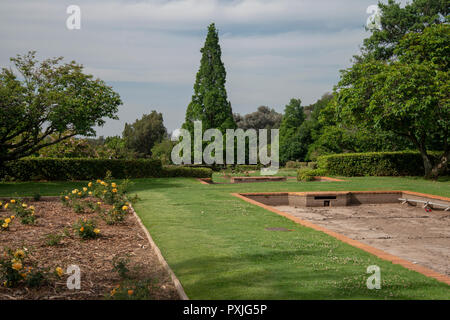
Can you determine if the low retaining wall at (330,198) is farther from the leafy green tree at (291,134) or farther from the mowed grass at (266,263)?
the leafy green tree at (291,134)

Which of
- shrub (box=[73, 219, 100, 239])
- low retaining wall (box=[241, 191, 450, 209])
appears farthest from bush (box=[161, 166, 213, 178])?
shrub (box=[73, 219, 100, 239])

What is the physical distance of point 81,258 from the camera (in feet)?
19.5

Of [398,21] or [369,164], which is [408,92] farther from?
[398,21]

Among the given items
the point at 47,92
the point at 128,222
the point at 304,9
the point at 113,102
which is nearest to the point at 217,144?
the point at 113,102

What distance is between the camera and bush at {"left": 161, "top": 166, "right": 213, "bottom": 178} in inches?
936

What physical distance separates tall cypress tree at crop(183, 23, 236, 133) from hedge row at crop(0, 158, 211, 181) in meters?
13.6

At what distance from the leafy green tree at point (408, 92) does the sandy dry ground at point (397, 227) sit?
6285mm

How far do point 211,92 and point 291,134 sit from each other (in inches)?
839

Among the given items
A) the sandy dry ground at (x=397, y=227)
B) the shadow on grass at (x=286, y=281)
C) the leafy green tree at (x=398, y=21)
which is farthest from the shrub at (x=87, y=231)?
the leafy green tree at (x=398, y=21)

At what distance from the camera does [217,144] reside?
120 feet

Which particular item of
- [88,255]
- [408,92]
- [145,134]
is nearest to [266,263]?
[88,255]

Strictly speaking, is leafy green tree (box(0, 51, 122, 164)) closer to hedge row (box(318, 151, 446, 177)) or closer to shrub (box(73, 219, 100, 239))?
shrub (box(73, 219, 100, 239))

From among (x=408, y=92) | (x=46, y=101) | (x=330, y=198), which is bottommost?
(x=330, y=198)
